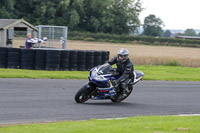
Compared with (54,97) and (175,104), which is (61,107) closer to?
(54,97)

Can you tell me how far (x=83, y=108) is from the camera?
9.88m

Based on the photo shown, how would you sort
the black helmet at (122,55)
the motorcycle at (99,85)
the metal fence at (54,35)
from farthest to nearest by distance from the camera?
the metal fence at (54,35), the black helmet at (122,55), the motorcycle at (99,85)

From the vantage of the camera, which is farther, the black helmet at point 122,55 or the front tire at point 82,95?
the black helmet at point 122,55

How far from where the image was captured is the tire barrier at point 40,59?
18422 millimetres

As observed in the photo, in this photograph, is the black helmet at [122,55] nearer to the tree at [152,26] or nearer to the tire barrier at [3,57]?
the tire barrier at [3,57]

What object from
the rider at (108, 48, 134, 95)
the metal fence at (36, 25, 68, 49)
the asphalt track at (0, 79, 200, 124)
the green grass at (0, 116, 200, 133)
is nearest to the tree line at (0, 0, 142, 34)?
the metal fence at (36, 25, 68, 49)

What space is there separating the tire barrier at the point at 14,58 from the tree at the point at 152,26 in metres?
106

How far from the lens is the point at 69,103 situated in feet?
34.4

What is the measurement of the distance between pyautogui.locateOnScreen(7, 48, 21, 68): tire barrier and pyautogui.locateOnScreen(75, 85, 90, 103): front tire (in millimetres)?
8357

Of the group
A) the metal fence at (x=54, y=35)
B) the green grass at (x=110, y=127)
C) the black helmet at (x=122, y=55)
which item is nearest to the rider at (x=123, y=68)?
the black helmet at (x=122, y=55)

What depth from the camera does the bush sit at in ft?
207

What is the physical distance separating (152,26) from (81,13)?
5834cm

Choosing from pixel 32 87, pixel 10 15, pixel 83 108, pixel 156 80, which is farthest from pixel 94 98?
pixel 10 15

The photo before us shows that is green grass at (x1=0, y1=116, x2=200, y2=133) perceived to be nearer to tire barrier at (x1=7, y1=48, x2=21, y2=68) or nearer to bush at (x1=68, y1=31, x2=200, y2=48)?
Answer: tire barrier at (x1=7, y1=48, x2=21, y2=68)
